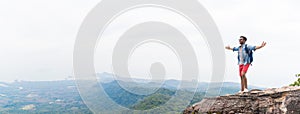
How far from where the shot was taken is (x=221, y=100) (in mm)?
11859

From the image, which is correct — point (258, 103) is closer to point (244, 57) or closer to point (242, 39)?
point (244, 57)

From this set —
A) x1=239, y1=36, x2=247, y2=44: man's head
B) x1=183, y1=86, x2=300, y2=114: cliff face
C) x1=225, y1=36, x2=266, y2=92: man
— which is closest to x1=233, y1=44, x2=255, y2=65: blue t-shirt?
x1=225, y1=36, x2=266, y2=92: man

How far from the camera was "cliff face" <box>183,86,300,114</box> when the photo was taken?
1023cm

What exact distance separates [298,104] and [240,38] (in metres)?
3.37

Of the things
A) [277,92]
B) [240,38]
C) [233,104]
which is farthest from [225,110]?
[240,38]

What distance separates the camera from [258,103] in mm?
10812

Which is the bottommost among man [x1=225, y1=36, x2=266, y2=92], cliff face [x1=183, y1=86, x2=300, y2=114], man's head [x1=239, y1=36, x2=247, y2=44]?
cliff face [x1=183, y1=86, x2=300, y2=114]

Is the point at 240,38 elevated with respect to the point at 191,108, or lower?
elevated

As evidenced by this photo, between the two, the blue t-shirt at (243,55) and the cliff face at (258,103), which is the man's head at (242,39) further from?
the cliff face at (258,103)

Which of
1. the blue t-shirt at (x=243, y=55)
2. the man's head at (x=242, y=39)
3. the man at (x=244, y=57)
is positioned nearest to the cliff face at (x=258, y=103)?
the man at (x=244, y=57)

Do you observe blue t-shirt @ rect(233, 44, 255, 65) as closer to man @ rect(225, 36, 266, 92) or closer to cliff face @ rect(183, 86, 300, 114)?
man @ rect(225, 36, 266, 92)

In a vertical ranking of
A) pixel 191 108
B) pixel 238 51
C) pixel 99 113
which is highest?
pixel 238 51

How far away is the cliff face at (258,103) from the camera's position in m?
10.2

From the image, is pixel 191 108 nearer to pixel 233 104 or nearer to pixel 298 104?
pixel 233 104
